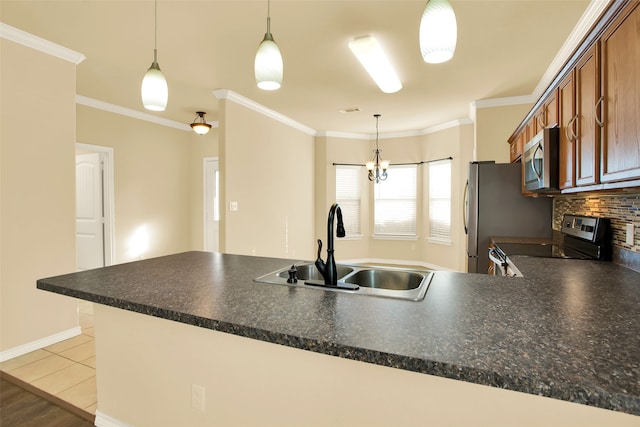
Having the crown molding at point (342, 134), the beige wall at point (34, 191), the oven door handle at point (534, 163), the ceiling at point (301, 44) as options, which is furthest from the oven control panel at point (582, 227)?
the crown molding at point (342, 134)

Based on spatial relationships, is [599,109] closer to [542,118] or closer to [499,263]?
[542,118]

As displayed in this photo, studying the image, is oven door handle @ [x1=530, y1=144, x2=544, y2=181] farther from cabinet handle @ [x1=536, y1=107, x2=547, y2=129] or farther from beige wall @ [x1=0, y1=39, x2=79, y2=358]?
beige wall @ [x1=0, y1=39, x2=79, y2=358]

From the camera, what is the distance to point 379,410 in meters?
1.09

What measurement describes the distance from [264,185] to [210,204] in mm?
1486

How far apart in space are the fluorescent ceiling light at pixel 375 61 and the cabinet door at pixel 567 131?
1.47 meters

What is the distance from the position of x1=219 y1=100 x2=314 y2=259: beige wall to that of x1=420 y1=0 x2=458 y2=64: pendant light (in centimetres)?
320

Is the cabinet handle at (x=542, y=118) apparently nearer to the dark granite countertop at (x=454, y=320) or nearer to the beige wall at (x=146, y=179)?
the dark granite countertop at (x=454, y=320)

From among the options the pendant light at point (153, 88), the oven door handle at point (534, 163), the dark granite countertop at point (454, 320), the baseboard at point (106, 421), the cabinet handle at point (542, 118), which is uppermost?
the cabinet handle at point (542, 118)

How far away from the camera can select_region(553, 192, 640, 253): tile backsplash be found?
191 cm

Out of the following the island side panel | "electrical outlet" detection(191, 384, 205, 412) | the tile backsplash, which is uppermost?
the tile backsplash

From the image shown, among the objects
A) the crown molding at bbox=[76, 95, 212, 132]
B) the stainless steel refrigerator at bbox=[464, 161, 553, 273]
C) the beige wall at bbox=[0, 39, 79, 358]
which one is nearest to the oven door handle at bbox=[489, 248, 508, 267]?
the stainless steel refrigerator at bbox=[464, 161, 553, 273]

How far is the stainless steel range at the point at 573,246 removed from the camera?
217cm

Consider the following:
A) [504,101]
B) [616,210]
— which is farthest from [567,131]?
[504,101]

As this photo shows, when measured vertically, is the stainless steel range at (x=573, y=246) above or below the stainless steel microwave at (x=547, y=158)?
below
